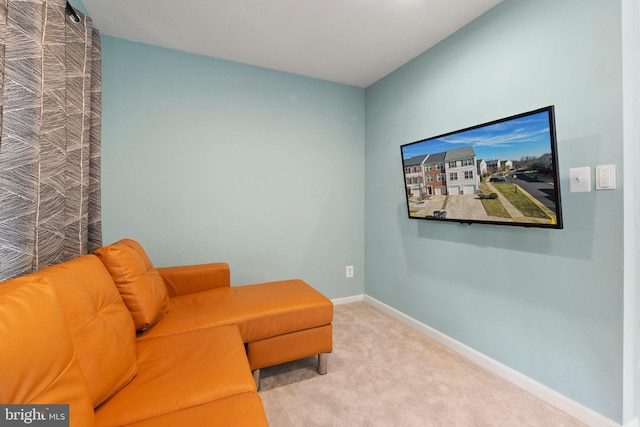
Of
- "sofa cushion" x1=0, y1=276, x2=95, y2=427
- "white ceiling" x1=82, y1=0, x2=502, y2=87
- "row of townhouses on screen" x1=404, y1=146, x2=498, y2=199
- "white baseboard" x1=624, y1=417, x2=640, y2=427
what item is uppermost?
"white ceiling" x1=82, y1=0, x2=502, y2=87

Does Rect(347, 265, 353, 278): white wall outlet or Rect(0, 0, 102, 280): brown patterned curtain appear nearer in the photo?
Rect(0, 0, 102, 280): brown patterned curtain

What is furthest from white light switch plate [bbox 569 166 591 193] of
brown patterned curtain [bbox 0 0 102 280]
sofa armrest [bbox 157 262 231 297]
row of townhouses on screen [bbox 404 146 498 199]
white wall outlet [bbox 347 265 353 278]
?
brown patterned curtain [bbox 0 0 102 280]

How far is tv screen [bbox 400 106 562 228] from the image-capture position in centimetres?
152

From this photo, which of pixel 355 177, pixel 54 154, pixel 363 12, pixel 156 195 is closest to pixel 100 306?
pixel 54 154

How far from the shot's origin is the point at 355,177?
3.27m

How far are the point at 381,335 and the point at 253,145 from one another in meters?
2.17

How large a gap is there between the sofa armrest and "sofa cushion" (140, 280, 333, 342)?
0.33 ft

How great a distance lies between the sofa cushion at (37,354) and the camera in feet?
2.00

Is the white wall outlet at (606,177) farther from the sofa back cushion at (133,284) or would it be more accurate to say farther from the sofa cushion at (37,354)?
the sofa back cushion at (133,284)

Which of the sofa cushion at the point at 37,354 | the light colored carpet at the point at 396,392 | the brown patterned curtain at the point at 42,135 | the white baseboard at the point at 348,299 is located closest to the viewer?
the sofa cushion at the point at 37,354

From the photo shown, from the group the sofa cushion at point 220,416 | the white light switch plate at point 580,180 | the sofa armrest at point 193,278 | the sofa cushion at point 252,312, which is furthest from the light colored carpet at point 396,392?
the white light switch plate at point 580,180

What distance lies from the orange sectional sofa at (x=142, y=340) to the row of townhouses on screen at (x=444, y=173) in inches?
49.6

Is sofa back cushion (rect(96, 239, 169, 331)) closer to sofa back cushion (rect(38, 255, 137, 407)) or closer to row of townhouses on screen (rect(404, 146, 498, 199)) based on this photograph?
sofa back cushion (rect(38, 255, 137, 407))

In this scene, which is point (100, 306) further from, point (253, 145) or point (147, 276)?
point (253, 145)
